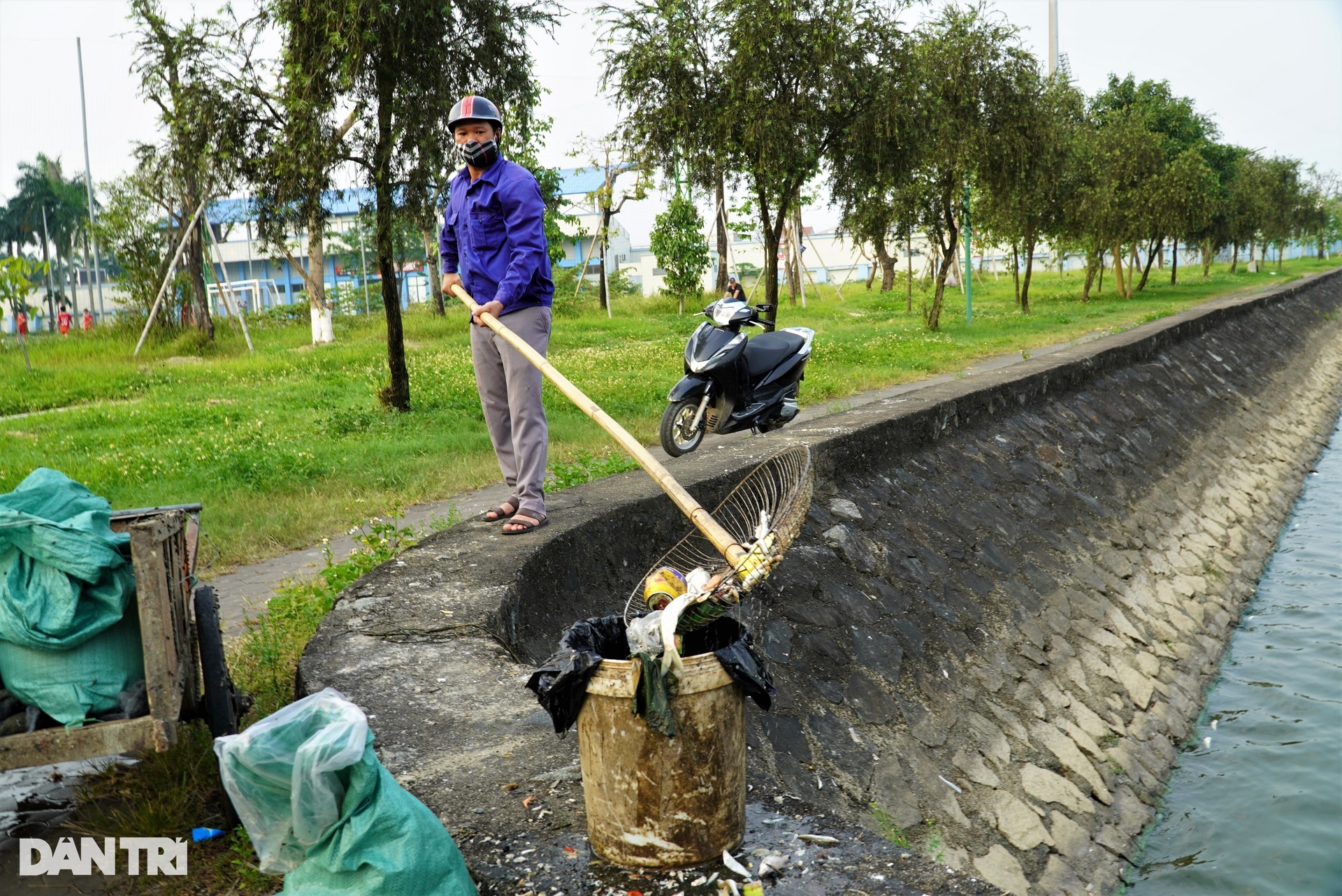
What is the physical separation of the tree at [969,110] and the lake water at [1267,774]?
13899 mm

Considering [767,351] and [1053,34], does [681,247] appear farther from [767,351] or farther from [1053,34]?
[767,351]

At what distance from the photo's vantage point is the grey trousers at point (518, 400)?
483 cm

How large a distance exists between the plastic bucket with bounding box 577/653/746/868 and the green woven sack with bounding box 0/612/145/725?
3.89 ft

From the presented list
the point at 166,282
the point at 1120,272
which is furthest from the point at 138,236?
the point at 1120,272

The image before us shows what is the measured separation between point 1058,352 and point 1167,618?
567 centimetres

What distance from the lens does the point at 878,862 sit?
237 cm

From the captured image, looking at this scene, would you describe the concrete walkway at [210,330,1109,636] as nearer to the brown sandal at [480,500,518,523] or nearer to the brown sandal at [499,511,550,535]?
the brown sandal at [480,500,518,523]

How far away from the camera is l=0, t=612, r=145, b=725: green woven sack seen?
8.68 ft

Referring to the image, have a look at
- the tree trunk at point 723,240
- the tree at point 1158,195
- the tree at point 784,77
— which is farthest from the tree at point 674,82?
the tree at point 1158,195

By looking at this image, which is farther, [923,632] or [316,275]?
[316,275]

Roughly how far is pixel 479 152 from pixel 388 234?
624cm

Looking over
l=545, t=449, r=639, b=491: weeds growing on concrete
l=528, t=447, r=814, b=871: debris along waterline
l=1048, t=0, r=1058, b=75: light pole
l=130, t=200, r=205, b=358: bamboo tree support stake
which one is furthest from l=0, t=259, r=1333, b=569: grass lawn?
l=1048, t=0, r=1058, b=75: light pole

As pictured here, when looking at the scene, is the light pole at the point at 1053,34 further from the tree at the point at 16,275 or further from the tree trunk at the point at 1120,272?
the tree at the point at 16,275

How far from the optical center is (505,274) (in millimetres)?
4816
